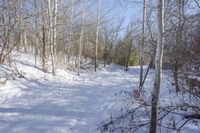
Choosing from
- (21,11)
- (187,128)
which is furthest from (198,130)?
(21,11)

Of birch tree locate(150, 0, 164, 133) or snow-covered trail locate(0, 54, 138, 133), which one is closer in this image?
birch tree locate(150, 0, 164, 133)

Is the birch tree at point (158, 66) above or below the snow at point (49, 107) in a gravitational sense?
above

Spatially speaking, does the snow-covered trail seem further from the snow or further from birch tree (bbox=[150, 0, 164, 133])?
birch tree (bbox=[150, 0, 164, 133])

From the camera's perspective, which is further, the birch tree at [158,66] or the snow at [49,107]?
the snow at [49,107]

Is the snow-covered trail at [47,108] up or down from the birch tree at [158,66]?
down

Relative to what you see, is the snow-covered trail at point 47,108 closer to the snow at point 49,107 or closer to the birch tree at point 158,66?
the snow at point 49,107

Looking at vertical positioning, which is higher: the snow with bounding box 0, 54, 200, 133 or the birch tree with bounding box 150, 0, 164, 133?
the birch tree with bounding box 150, 0, 164, 133

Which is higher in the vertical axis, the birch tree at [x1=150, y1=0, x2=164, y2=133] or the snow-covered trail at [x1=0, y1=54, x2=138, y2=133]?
the birch tree at [x1=150, y1=0, x2=164, y2=133]

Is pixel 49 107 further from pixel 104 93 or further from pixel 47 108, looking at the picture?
pixel 104 93

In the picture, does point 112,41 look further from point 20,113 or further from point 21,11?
point 20,113

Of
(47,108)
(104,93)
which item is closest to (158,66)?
(47,108)

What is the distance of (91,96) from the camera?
35.3 feet

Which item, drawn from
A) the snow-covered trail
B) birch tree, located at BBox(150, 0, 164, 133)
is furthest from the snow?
birch tree, located at BBox(150, 0, 164, 133)

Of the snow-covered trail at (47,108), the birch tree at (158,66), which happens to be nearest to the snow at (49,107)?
the snow-covered trail at (47,108)
